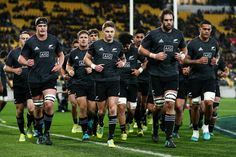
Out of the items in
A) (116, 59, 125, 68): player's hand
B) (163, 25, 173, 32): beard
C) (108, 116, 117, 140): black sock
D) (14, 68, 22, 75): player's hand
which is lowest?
(108, 116, 117, 140): black sock

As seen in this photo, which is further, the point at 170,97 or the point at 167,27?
the point at 167,27

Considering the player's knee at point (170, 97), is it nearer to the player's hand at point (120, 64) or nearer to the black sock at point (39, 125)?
the player's hand at point (120, 64)

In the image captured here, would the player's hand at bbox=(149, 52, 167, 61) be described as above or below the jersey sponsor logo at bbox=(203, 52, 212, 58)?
above

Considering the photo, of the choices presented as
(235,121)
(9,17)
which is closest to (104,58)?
(235,121)

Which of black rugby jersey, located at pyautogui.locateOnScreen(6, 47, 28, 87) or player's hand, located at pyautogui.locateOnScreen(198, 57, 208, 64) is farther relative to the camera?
black rugby jersey, located at pyautogui.locateOnScreen(6, 47, 28, 87)

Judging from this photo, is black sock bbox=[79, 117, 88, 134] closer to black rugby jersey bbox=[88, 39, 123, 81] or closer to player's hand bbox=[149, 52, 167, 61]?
black rugby jersey bbox=[88, 39, 123, 81]

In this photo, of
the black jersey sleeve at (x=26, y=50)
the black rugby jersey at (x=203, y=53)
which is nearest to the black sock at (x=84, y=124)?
the black jersey sleeve at (x=26, y=50)

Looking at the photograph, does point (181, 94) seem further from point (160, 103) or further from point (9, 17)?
point (9, 17)

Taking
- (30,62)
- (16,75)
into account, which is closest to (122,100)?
(16,75)

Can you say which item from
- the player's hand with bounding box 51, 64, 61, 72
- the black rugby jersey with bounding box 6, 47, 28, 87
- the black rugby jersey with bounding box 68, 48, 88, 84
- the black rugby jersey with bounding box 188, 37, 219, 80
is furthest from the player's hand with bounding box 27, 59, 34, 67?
the black rugby jersey with bounding box 188, 37, 219, 80

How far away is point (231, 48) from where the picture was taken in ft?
167

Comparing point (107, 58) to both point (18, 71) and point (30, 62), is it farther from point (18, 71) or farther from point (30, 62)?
point (18, 71)

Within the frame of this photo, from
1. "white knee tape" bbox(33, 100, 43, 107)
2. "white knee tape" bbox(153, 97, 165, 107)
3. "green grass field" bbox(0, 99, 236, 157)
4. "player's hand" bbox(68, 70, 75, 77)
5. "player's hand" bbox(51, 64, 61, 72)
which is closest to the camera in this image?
"green grass field" bbox(0, 99, 236, 157)

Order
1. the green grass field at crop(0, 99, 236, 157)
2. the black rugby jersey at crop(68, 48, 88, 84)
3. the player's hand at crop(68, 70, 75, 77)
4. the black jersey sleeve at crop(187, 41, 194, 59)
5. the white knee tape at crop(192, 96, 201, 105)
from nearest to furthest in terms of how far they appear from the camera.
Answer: the green grass field at crop(0, 99, 236, 157), the black jersey sleeve at crop(187, 41, 194, 59), the white knee tape at crop(192, 96, 201, 105), the player's hand at crop(68, 70, 75, 77), the black rugby jersey at crop(68, 48, 88, 84)
